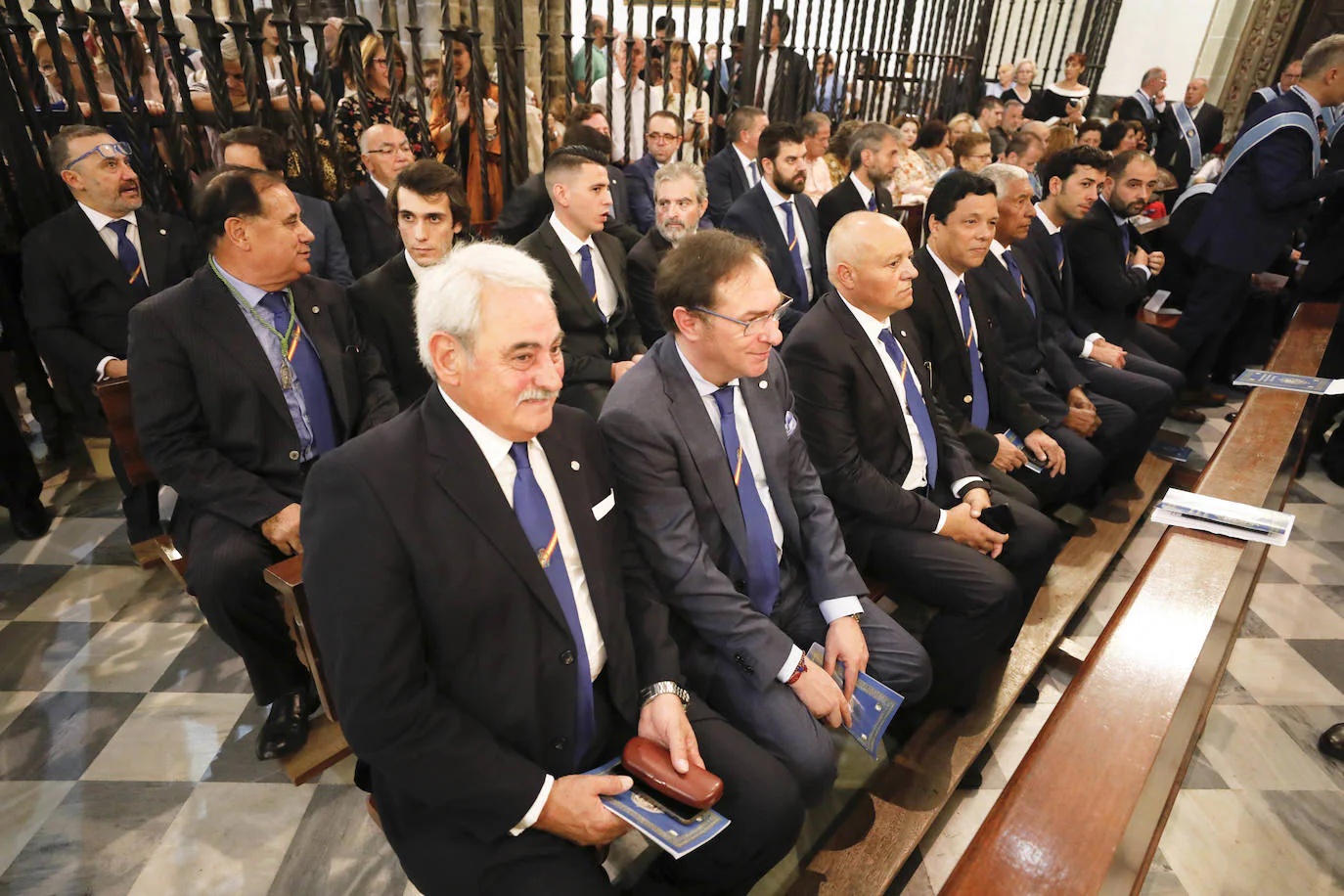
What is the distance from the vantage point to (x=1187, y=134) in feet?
23.9

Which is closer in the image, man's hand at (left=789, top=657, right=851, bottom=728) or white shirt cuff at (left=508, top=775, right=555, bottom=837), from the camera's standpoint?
white shirt cuff at (left=508, top=775, right=555, bottom=837)

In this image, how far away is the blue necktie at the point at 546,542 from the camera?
4.56 ft

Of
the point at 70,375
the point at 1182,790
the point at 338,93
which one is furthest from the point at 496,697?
the point at 338,93

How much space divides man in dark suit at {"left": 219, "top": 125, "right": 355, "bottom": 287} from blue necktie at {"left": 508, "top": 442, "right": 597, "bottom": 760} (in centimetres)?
216

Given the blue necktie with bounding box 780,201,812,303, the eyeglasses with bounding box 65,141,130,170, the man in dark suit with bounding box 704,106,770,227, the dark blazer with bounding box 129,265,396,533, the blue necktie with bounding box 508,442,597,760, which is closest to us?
the blue necktie with bounding box 508,442,597,760

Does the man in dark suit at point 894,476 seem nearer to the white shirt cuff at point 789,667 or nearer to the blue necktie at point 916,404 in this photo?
the blue necktie at point 916,404

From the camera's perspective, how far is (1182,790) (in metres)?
2.14

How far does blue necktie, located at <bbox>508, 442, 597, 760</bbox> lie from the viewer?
139cm

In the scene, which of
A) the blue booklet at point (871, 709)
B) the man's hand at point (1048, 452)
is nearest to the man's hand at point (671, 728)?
the blue booklet at point (871, 709)

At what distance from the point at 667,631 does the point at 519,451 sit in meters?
0.54

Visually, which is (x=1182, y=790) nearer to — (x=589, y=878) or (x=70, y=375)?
(x=589, y=878)

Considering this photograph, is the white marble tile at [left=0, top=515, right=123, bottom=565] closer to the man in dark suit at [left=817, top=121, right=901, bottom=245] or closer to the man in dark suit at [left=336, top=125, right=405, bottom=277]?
the man in dark suit at [left=336, top=125, right=405, bottom=277]

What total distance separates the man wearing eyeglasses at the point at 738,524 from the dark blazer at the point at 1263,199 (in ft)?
12.5

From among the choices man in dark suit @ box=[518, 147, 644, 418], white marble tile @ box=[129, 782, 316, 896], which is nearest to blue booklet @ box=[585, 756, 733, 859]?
white marble tile @ box=[129, 782, 316, 896]
